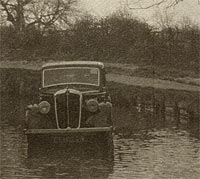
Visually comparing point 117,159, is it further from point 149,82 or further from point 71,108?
point 149,82

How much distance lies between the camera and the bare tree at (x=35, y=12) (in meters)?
53.2

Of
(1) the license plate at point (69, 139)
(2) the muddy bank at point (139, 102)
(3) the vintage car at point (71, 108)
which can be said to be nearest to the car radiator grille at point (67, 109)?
(3) the vintage car at point (71, 108)

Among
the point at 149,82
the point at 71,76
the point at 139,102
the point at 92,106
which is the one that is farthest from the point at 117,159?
the point at 149,82

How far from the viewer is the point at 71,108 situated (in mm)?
14164

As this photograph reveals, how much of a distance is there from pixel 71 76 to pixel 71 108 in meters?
1.57

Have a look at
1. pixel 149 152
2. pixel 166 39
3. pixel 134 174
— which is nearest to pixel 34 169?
pixel 134 174

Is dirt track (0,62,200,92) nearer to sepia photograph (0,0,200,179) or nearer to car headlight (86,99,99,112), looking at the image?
sepia photograph (0,0,200,179)

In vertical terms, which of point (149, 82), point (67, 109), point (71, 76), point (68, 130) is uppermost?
point (71, 76)

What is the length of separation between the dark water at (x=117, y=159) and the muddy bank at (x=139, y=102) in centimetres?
163

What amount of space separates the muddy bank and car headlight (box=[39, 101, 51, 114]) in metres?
1.59

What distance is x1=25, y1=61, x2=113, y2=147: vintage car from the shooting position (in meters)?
13.7

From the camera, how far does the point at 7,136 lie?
54.1ft

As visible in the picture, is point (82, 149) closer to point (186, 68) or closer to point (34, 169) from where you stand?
point (34, 169)

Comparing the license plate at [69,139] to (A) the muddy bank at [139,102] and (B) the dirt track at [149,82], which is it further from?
(B) the dirt track at [149,82]
